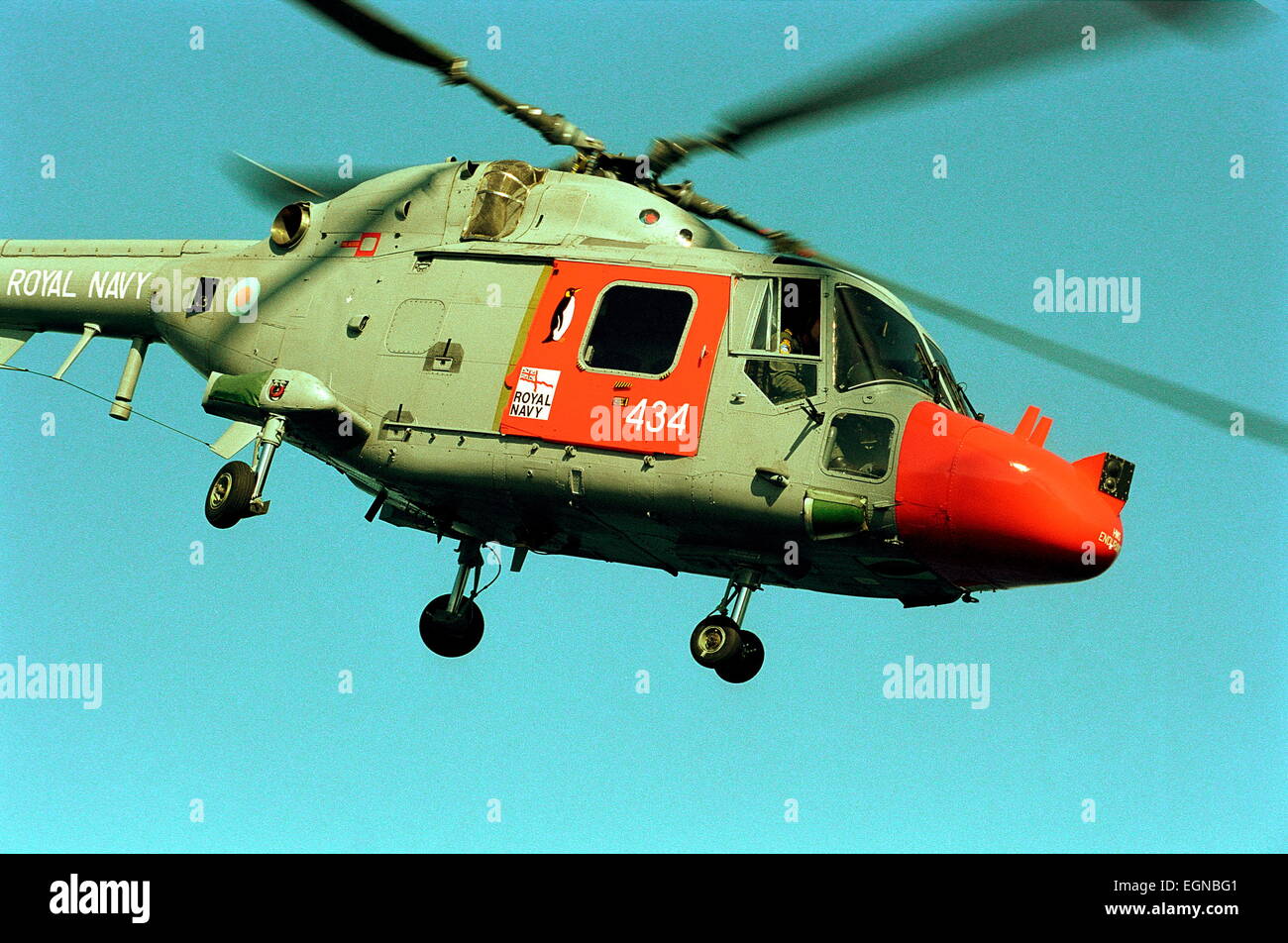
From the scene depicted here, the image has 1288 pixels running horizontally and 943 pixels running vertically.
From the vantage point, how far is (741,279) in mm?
13750

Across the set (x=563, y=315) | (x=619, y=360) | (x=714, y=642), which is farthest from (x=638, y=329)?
(x=714, y=642)

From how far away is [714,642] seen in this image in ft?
44.8

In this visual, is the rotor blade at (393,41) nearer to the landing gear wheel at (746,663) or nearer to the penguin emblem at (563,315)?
the penguin emblem at (563,315)

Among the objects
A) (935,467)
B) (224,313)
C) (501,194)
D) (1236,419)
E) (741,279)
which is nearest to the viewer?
(1236,419)

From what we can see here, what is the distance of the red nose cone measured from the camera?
500 inches

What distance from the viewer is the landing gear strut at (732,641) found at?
44.7 ft

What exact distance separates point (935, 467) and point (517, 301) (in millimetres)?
3944

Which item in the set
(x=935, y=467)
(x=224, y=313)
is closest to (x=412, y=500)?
(x=224, y=313)

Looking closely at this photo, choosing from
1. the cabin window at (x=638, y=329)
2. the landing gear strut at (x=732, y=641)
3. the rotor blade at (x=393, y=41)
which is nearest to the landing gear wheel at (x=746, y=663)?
the landing gear strut at (x=732, y=641)

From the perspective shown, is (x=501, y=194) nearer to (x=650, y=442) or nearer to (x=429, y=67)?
(x=429, y=67)

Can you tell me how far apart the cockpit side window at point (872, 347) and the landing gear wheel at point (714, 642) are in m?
2.21

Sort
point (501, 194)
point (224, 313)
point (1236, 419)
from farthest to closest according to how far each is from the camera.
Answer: point (224, 313) → point (501, 194) → point (1236, 419)

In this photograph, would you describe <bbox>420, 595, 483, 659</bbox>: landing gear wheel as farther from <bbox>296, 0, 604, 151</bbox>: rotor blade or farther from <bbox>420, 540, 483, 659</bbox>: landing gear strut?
<bbox>296, 0, 604, 151</bbox>: rotor blade

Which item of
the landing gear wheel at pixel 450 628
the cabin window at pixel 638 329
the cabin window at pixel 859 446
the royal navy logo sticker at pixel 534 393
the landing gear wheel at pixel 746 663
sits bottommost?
the landing gear wheel at pixel 746 663
